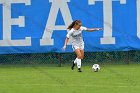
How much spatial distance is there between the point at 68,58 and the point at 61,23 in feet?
5.00

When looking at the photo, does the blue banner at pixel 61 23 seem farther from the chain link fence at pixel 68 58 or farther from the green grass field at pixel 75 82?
the green grass field at pixel 75 82

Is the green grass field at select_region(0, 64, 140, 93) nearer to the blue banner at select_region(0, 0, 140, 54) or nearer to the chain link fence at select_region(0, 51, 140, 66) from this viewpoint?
the blue banner at select_region(0, 0, 140, 54)

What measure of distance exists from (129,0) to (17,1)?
420 centimetres

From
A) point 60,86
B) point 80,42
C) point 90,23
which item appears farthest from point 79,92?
point 90,23

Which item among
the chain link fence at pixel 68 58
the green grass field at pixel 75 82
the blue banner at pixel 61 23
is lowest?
the green grass field at pixel 75 82

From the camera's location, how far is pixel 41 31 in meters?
17.7

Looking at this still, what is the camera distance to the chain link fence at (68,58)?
59.9ft

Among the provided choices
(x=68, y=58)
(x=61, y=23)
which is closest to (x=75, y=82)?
(x=61, y=23)

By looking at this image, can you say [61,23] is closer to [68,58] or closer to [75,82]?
[68,58]

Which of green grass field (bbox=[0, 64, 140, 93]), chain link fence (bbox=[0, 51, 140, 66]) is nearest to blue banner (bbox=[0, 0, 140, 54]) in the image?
chain link fence (bbox=[0, 51, 140, 66])

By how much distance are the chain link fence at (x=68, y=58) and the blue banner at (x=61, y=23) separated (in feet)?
2.09

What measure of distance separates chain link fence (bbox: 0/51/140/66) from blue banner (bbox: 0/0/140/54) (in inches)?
25.1

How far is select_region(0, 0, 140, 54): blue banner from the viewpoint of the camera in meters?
17.5

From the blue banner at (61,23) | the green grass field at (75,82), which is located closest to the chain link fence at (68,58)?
the blue banner at (61,23)
